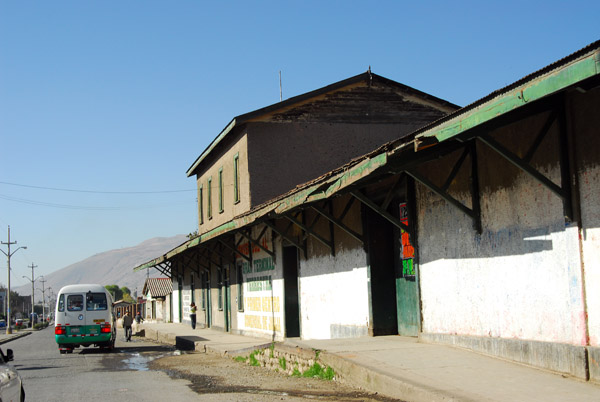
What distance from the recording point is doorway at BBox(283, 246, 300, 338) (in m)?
19.8

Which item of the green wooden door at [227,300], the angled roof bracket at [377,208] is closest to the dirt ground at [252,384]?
the angled roof bracket at [377,208]

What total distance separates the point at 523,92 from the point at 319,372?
581cm

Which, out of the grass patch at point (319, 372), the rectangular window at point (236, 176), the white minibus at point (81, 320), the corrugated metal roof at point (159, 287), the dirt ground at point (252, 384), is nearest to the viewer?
the dirt ground at point (252, 384)

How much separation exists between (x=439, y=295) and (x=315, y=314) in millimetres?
6335

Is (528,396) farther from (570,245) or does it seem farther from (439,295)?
(439,295)

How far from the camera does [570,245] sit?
8258mm

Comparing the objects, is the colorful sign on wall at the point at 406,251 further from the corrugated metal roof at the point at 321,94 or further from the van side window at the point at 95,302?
the van side window at the point at 95,302

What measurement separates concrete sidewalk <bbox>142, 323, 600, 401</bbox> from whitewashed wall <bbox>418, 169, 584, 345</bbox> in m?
0.54

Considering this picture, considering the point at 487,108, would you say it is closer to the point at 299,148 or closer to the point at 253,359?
the point at 253,359

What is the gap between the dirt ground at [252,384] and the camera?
9281 millimetres

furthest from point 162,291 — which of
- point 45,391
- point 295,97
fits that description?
point 45,391

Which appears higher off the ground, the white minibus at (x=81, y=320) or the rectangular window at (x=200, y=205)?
the rectangular window at (x=200, y=205)

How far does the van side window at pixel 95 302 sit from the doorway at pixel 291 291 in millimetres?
7290

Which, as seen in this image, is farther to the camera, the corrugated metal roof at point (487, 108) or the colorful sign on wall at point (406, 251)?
the colorful sign on wall at point (406, 251)
